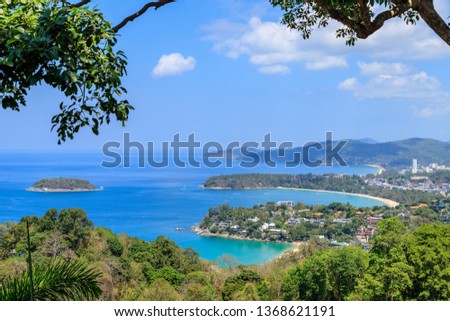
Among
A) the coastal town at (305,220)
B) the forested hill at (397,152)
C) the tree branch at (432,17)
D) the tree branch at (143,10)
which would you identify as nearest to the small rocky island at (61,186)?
the coastal town at (305,220)

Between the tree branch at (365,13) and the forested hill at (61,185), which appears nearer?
the tree branch at (365,13)

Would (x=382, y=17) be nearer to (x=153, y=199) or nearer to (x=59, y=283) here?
(x=59, y=283)

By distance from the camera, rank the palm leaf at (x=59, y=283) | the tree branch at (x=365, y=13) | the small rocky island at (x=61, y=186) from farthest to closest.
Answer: the small rocky island at (x=61, y=186), the tree branch at (x=365, y=13), the palm leaf at (x=59, y=283)

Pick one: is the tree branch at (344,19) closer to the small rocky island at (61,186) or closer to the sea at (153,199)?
the sea at (153,199)

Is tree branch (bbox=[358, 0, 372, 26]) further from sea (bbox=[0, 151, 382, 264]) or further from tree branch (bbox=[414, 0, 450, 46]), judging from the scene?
sea (bbox=[0, 151, 382, 264])

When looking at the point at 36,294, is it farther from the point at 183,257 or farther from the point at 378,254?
the point at 183,257

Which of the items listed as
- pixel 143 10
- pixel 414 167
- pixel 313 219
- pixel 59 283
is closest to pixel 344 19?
pixel 143 10
